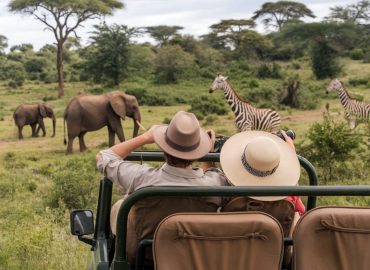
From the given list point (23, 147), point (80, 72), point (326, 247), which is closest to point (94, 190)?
point (326, 247)

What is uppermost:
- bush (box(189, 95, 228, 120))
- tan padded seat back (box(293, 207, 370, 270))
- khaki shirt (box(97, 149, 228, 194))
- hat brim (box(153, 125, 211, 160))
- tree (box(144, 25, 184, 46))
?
tree (box(144, 25, 184, 46))

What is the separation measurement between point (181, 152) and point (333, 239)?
1.83ft

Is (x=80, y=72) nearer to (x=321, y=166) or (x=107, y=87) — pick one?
(x=107, y=87)

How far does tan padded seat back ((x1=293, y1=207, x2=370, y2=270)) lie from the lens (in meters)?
1.78

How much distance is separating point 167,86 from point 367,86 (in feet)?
25.4

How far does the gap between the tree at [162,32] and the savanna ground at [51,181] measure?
12559mm

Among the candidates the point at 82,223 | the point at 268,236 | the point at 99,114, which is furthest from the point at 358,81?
the point at 268,236

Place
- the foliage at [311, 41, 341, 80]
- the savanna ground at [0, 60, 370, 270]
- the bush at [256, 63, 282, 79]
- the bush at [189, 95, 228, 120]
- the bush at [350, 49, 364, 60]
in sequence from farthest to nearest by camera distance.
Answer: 1. the bush at [350, 49, 364, 60]
2. the bush at [256, 63, 282, 79]
3. the foliage at [311, 41, 341, 80]
4. the bush at [189, 95, 228, 120]
5. the savanna ground at [0, 60, 370, 270]

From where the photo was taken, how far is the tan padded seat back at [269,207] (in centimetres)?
192

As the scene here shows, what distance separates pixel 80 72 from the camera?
2952 cm

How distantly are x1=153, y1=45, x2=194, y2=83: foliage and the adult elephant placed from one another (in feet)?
44.4

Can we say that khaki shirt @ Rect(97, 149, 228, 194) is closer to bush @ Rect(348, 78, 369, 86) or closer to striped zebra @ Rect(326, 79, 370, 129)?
striped zebra @ Rect(326, 79, 370, 129)

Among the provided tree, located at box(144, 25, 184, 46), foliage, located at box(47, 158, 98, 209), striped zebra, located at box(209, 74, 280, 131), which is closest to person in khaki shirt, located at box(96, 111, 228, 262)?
foliage, located at box(47, 158, 98, 209)

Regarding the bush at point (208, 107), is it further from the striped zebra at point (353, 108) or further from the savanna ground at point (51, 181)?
the striped zebra at point (353, 108)
